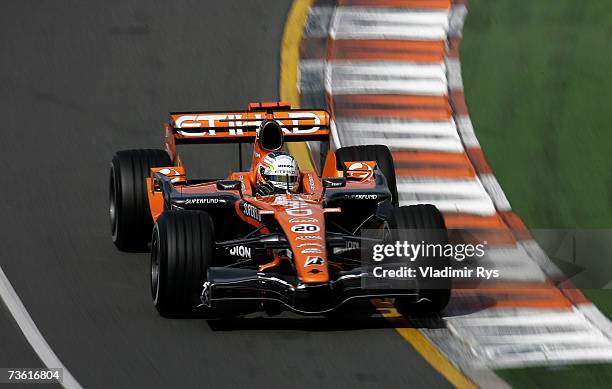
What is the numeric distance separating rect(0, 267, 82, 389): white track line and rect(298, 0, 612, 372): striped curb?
157 inches

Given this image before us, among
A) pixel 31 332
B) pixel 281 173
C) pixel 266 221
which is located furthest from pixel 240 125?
pixel 31 332

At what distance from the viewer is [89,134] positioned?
2533 centimetres

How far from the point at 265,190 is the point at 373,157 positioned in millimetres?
2058

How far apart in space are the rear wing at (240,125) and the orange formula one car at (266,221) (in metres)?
0.01

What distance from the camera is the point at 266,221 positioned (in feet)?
61.1

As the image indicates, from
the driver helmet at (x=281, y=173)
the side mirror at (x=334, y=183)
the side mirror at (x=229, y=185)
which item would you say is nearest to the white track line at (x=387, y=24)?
the side mirror at (x=334, y=183)

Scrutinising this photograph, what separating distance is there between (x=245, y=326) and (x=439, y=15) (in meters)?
12.0

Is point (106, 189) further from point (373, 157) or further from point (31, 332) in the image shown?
point (31, 332)

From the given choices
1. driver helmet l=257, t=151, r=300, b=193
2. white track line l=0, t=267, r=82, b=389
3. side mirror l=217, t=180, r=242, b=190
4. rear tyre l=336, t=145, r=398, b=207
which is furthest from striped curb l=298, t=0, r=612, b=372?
white track line l=0, t=267, r=82, b=389

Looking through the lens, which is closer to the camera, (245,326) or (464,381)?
(464,381)

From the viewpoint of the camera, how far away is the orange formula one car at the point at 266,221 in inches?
679

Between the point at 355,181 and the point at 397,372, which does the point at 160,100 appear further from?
the point at 397,372

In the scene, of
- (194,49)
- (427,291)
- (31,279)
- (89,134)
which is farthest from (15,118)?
(427,291)

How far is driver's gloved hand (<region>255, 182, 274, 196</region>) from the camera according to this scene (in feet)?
63.5
